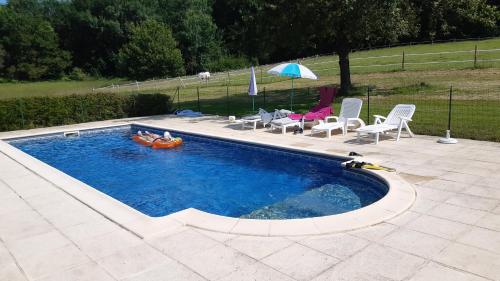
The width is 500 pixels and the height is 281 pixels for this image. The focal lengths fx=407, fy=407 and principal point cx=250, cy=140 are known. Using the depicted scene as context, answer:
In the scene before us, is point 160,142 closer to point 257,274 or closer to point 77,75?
point 257,274

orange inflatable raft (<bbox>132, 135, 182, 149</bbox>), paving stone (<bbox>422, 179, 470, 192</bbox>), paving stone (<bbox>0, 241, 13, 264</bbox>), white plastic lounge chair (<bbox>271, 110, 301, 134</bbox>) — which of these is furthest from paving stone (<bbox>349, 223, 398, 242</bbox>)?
orange inflatable raft (<bbox>132, 135, 182, 149</bbox>)

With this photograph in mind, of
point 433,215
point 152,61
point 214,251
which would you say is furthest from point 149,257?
point 152,61

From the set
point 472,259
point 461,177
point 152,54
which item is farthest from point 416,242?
point 152,54

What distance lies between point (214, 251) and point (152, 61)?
49.7 meters

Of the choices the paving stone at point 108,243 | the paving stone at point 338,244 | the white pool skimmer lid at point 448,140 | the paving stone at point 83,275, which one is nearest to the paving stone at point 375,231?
the paving stone at point 338,244

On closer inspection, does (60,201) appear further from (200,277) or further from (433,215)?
(433,215)

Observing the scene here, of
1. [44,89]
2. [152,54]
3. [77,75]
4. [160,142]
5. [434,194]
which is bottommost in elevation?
[160,142]

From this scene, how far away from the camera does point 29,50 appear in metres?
61.6

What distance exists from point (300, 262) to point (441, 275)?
1400 millimetres

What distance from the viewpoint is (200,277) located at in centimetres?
415

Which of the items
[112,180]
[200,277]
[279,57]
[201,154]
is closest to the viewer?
[200,277]

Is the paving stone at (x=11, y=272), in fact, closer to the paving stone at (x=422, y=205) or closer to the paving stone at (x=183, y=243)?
the paving stone at (x=183, y=243)

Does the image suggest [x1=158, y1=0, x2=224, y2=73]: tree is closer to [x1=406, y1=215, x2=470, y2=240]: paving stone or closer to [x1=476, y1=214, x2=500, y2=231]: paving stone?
[x1=406, y1=215, x2=470, y2=240]: paving stone

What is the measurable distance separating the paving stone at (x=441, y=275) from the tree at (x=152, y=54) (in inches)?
1981
